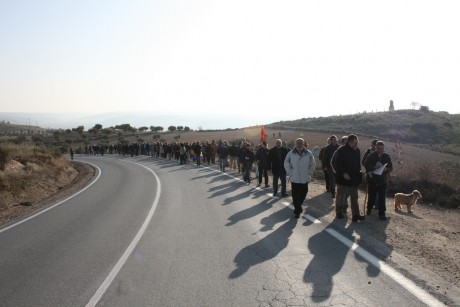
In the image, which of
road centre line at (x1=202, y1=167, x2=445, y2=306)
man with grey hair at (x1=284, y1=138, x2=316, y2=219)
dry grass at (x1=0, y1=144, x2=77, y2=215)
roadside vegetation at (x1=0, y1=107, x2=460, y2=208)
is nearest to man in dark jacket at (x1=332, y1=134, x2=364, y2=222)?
man with grey hair at (x1=284, y1=138, x2=316, y2=219)

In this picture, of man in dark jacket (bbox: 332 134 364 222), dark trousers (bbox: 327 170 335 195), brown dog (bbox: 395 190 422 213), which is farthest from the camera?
dark trousers (bbox: 327 170 335 195)

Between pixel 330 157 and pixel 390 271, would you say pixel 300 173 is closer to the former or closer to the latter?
pixel 330 157

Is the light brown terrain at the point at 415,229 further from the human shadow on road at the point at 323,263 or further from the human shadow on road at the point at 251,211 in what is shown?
the human shadow on road at the point at 251,211

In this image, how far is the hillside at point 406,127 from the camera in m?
52.3

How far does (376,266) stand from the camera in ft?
19.2

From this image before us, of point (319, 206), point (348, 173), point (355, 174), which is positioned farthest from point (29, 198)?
point (355, 174)

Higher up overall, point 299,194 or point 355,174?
point 355,174

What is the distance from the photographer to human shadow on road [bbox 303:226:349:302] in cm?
506

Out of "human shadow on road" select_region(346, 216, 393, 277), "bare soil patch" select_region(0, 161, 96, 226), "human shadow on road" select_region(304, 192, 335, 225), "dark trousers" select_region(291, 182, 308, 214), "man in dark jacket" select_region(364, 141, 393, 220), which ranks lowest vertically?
"bare soil patch" select_region(0, 161, 96, 226)

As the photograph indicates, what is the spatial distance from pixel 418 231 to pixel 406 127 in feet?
185

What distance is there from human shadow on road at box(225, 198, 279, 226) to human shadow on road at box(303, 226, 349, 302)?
222cm

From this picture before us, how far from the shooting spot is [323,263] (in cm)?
605

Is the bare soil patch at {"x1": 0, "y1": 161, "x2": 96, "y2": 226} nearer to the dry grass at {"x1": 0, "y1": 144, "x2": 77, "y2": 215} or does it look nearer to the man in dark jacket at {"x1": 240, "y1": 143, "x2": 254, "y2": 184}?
the dry grass at {"x1": 0, "y1": 144, "x2": 77, "y2": 215}

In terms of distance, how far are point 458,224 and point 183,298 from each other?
7.61 m
